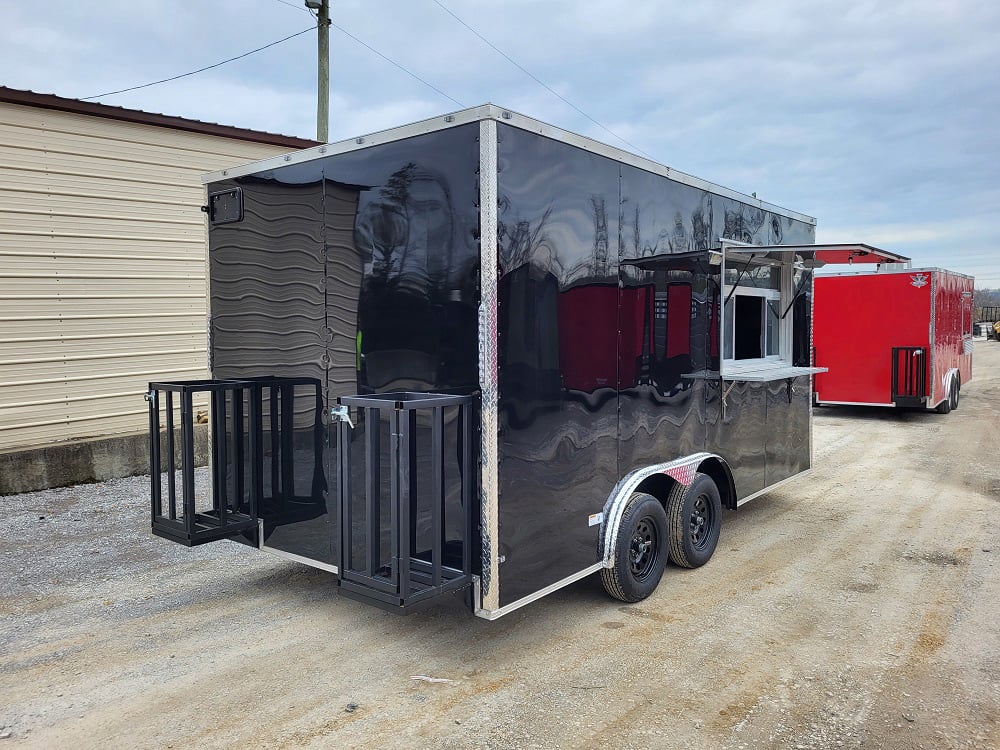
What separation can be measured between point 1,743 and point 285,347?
88.5 inches

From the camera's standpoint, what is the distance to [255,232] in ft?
14.6

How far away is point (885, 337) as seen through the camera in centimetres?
1305

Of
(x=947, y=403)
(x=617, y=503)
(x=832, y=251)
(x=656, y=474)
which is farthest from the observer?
(x=947, y=403)

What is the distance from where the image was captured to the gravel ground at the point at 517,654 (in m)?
3.16

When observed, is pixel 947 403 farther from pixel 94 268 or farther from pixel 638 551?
pixel 94 268

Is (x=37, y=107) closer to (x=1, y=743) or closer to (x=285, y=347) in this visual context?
(x=285, y=347)

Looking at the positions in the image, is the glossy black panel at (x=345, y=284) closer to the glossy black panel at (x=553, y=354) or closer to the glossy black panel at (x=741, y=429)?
the glossy black panel at (x=553, y=354)

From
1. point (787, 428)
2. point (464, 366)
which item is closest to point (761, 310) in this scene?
point (787, 428)

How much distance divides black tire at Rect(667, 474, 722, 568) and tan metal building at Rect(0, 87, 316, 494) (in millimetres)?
6261

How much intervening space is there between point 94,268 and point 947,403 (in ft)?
47.1

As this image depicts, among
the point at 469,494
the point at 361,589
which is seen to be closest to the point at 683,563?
the point at 469,494

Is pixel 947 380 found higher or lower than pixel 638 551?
higher

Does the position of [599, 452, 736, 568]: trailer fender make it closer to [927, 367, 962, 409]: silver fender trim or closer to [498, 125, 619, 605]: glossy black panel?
[498, 125, 619, 605]: glossy black panel

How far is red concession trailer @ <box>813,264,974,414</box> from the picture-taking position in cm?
1278
